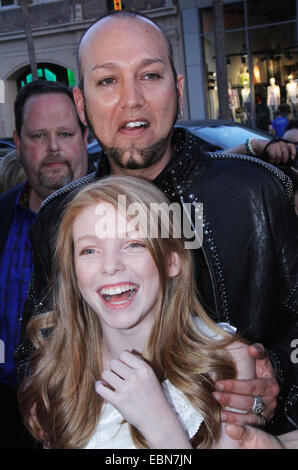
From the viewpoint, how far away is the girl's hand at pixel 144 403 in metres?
1.27

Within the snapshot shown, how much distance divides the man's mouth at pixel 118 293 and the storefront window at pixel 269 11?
13.7m

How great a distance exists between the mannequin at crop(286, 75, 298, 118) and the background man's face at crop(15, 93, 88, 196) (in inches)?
454

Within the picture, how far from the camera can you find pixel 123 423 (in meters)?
1.51

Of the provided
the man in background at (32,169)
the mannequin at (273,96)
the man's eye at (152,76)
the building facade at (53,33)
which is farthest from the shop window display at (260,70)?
the man's eye at (152,76)

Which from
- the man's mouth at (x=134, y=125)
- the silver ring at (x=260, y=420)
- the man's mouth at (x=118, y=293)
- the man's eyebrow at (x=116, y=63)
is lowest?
the silver ring at (x=260, y=420)

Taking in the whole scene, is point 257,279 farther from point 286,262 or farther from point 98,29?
point 98,29

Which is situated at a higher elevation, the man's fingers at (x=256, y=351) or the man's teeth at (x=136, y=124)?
the man's teeth at (x=136, y=124)

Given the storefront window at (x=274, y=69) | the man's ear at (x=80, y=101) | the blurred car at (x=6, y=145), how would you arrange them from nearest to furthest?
the man's ear at (x=80, y=101) → the blurred car at (x=6, y=145) → the storefront window at (x=274, y=69)

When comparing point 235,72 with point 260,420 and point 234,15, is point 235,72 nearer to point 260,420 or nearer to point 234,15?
point 234,15

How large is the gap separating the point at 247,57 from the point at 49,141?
498 inches

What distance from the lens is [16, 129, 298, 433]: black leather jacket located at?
174 centimetres

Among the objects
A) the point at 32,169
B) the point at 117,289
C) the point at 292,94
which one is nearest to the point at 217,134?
the point at 32,169

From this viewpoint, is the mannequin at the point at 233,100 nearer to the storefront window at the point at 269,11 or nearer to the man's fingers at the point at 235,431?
the storefront window at the point at 269,11

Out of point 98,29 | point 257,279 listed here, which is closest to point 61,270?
point 257,279
